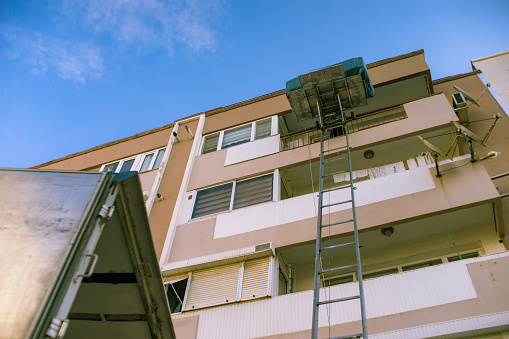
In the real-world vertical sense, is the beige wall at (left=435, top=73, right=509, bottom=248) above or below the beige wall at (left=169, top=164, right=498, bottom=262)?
above

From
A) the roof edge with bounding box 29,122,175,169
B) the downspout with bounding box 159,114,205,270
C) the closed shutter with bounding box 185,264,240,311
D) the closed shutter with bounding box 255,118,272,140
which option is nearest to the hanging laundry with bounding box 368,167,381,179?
the closed shutter with bounding box 255,118,272,140

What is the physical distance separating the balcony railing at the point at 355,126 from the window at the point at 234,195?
1.68 meters

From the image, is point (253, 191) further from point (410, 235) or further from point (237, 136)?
point (410, 235)

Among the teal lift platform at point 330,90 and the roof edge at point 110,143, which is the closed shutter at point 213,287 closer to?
the teal lift platform at point 330,90

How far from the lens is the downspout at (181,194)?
38.8 feet

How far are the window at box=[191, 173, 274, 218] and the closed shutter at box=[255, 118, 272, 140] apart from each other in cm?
220

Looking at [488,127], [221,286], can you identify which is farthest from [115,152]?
[488,127]

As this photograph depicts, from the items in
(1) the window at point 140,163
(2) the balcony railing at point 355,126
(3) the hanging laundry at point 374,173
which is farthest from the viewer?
(1) the window at point 140,163

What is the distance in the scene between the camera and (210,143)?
15711 millimetres

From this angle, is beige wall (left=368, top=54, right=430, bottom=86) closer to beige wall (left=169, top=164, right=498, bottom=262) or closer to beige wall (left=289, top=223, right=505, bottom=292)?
beige wall (left=169, top=164, right=498, bottom=262)

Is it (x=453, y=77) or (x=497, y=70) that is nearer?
(x=497, y=70)

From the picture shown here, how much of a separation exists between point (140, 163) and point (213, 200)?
473 cm

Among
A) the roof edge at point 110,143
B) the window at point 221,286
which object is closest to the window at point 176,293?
the window at point 221,286

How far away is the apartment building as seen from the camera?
8.34 meters
